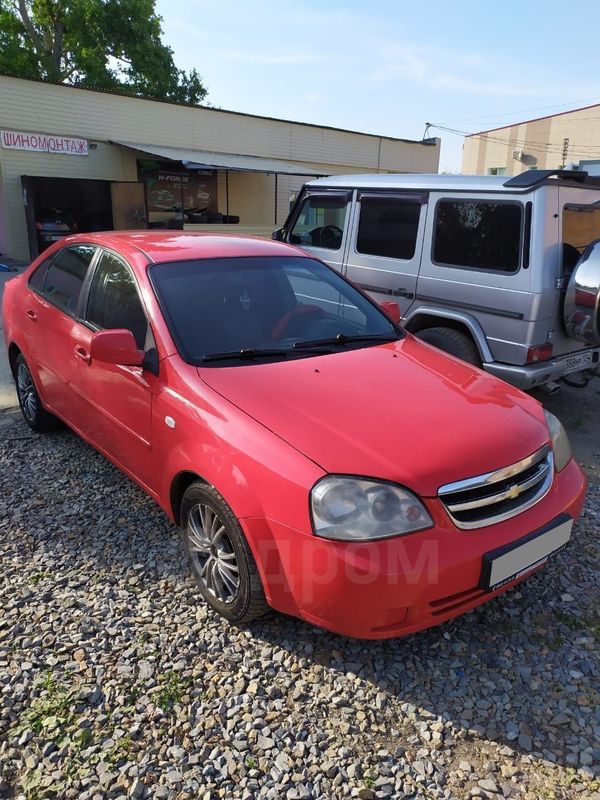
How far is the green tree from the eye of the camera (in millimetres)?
27172

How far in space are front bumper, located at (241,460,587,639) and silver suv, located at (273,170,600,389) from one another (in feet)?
6.65

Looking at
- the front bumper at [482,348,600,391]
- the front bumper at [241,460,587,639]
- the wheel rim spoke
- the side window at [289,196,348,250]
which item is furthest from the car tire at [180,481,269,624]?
the side window at [289,196,348,250]

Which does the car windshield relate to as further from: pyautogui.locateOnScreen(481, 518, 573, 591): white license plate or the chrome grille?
pyautogui.locateOnScreen(481, 518, 573, 591): white license plate

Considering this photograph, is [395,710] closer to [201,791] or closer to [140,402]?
[201,791]

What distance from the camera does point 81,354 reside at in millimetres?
3602

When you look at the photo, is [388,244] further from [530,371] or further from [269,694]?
[269,694]

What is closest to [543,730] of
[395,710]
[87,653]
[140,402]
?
[395,710]

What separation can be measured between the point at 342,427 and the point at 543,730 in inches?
54.0

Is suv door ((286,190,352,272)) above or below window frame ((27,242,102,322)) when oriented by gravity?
above

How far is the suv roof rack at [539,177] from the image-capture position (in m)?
4.54

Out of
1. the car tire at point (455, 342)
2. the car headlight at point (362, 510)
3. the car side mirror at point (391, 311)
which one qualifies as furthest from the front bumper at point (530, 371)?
the car headlight at point (362, 510)

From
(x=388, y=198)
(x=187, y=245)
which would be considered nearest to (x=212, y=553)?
(x=187, y=245)

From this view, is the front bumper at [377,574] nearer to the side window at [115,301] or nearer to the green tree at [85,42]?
the side window at [115,301]

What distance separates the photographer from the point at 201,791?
197 centimetres
